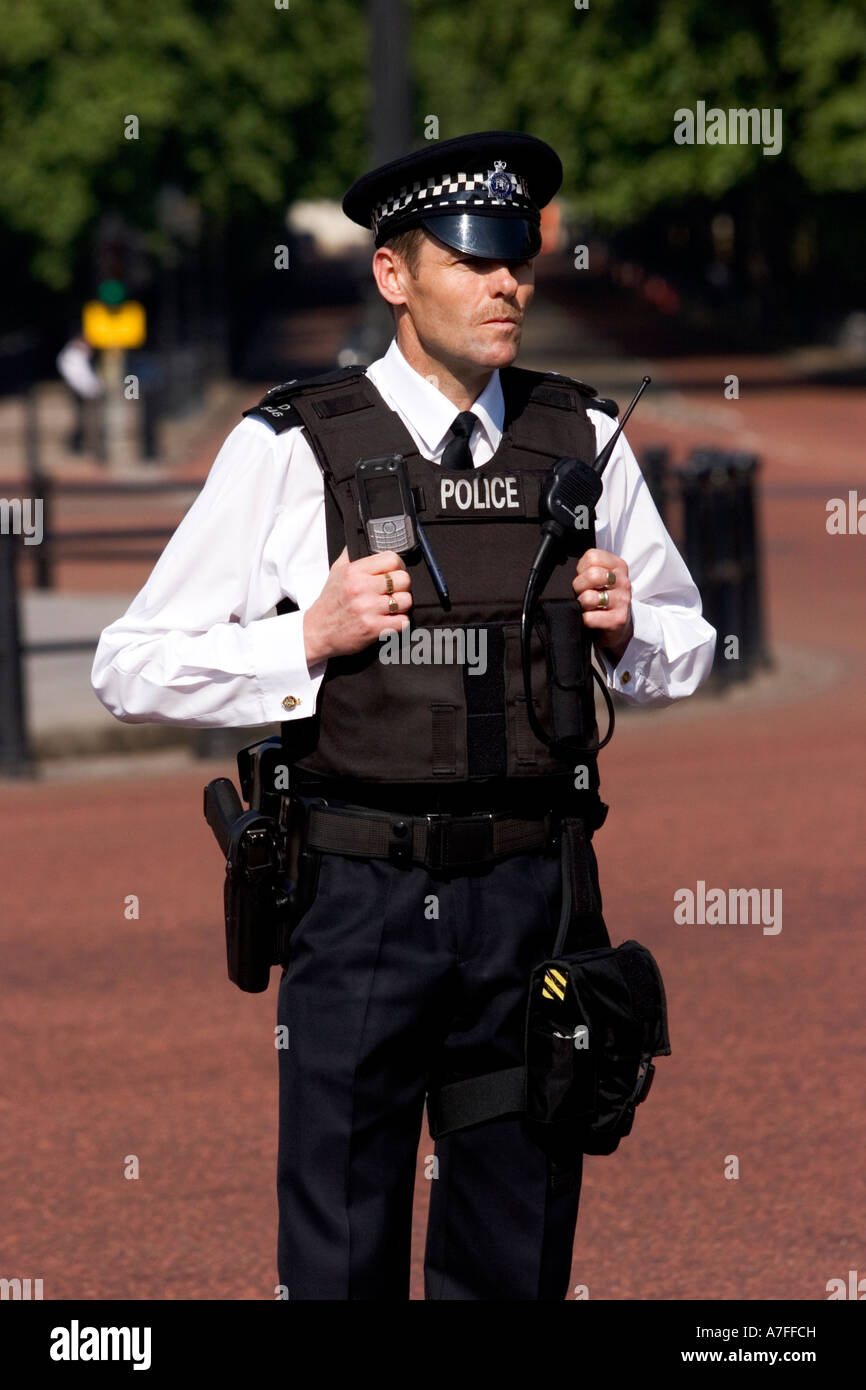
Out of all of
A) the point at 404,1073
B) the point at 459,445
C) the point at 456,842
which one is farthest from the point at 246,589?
the point at 404,1073

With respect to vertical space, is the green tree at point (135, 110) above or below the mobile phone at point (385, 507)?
above

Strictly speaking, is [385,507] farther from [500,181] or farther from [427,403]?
[500,181]

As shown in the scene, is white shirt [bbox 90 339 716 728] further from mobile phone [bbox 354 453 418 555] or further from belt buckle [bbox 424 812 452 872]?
belt buckle [bbox 424 812 452 872]

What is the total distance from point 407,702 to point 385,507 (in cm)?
28

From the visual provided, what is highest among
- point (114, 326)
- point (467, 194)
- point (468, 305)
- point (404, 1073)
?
point (114, 326)

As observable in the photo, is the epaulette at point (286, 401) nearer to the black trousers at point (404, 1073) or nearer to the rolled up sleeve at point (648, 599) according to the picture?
the rolled up sleeve at point (648, 599)

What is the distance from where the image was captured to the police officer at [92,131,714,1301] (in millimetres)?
3438

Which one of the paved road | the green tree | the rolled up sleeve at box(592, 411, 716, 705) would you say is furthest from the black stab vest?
the green tree

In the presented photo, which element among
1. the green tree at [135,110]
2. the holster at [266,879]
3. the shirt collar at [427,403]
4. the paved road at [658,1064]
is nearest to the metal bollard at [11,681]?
the paved road at [658,1064]

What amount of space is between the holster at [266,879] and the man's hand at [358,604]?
29 cm

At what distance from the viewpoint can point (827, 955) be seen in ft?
24.2

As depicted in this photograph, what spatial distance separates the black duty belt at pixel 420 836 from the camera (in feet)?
11.3

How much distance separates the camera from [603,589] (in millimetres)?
3434
